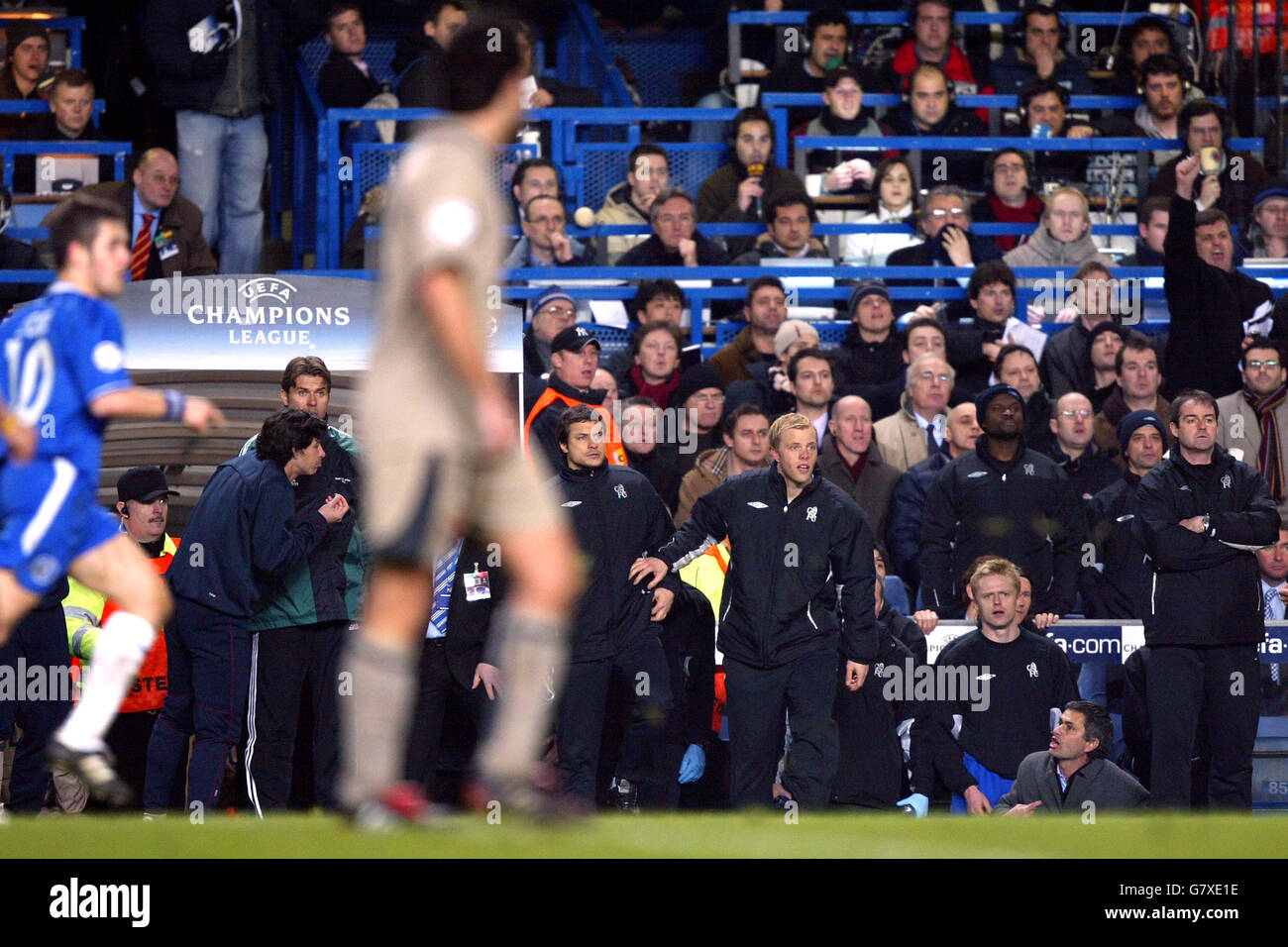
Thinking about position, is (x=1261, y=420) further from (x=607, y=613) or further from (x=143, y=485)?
(x=143, y=485)

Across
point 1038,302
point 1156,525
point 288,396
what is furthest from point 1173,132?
point 288,396

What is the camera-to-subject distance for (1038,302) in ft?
38.7

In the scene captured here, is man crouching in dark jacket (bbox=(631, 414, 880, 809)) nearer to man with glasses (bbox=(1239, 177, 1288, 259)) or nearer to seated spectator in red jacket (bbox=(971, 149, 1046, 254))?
seated spectator in red jacket (bbox=(971, 149, 1046, 254))

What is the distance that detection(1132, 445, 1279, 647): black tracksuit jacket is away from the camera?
8.59m

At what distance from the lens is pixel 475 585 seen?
8773mm

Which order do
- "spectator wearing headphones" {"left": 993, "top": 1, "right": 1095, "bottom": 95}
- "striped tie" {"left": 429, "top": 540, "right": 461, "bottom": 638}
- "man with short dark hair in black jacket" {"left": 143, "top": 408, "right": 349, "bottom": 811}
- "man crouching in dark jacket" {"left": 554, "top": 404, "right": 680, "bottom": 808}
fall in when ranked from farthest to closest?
1. "spectator wearing headphones" {"left": 993, "top": 1, "right": 1095, "bottom": 95}
2. "striped tie" {"left": 429, "top": 540, "right": 461, "bottom": 638}
3. "man crouching in dark jacket" {"left": 554, "top": 404, "right": 680, "bottom": 808}
4. "man with short dark hair in black jacket" {"left": 143, "top": 408, "right": 349, "bottom": 811}

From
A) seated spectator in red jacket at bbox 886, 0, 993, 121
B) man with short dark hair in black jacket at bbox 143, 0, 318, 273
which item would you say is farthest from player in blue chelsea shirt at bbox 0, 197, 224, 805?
seated spectator in red jacket at bbox 886, 0, 993, 121

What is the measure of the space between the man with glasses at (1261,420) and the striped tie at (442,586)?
425cm

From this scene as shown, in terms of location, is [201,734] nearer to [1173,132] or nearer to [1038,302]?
[1038,302]

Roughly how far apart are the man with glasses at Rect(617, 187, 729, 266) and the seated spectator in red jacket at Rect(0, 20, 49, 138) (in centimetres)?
433

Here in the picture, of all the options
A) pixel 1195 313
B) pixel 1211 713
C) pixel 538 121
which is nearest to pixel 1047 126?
pixel 1195 313

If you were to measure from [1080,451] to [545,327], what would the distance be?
117 inches

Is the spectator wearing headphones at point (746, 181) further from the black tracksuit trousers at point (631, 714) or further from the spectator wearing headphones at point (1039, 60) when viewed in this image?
the black tracksuit trousers at point (631, 714)
